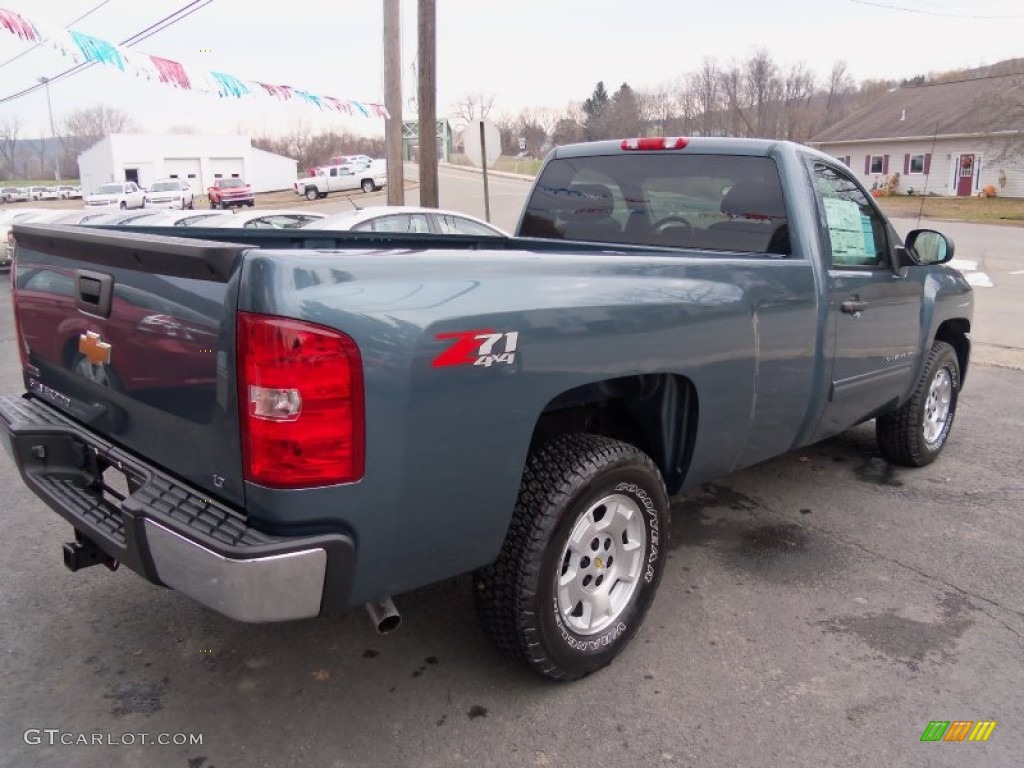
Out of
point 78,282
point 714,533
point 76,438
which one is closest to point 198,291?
point 78,282

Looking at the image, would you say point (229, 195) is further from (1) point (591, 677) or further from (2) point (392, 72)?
(1) point (591, 677)

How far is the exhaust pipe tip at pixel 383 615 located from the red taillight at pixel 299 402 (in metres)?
0.52

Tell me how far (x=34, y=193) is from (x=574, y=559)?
89.4 m

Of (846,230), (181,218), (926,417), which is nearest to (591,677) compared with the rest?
(846,230)

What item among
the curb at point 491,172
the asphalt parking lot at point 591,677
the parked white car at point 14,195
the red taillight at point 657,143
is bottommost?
the asphalt parking lot at point 591,677

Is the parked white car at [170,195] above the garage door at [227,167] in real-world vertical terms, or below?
below

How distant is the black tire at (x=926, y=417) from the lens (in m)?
4.97

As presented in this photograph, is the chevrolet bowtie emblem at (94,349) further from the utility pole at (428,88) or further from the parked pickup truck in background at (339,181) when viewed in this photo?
the parked pickup truck in background at (339,181)

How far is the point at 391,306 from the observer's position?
7.02 ft

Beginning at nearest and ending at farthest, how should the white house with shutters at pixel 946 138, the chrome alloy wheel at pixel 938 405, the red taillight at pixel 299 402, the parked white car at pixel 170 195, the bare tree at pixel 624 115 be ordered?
the red taillight at pixel 299 402, the chrome alloy wheel at pixel 938 405, the white house with shutters at pixel 946 138, the parked white car at pixel 170 195, the bare tree at pixel 624 115

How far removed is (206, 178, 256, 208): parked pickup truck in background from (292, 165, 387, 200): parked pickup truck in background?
3759mm

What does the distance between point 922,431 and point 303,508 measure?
4318 mm

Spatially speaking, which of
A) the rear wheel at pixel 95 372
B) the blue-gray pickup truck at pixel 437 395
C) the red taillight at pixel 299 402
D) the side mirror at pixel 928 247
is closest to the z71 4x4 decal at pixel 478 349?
the blue-gray pickup truck at pixel 437 395

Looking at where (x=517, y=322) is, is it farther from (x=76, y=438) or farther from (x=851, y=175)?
(x=851, y=175)
